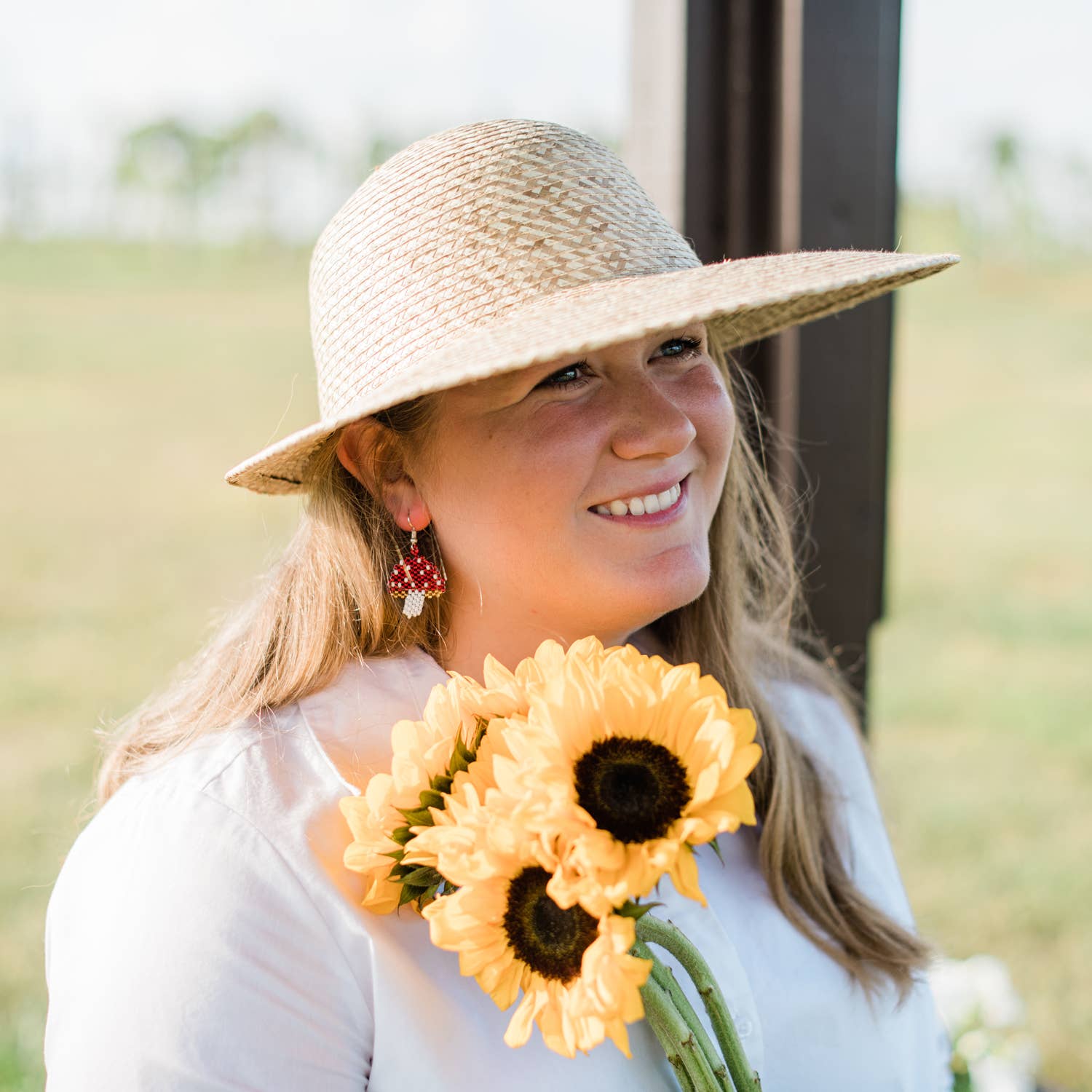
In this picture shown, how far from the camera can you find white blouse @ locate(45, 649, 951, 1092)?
99cm

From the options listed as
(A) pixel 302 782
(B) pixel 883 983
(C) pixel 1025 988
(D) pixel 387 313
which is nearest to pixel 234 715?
(A) pixel 302 782

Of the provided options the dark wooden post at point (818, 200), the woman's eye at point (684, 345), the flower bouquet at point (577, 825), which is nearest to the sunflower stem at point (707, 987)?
the flower bouquet at point (577, 825)

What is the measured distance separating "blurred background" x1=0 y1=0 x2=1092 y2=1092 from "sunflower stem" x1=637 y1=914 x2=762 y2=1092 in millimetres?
2268

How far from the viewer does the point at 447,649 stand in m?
1.38

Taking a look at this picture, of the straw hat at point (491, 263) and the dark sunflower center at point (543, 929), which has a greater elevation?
the straw hat at point (491, 263)

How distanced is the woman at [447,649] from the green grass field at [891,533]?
216 cm

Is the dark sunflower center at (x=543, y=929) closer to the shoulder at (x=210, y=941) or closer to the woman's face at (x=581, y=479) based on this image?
the shoulder at (x=210, y=941)

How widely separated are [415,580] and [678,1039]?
652 millimetres

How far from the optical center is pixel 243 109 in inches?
190

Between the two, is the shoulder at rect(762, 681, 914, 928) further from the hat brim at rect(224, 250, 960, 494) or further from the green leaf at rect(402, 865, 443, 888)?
the green leaf at rect(402, 865, 443, 888)

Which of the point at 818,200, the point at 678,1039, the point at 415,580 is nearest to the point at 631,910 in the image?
the point at 678,1039

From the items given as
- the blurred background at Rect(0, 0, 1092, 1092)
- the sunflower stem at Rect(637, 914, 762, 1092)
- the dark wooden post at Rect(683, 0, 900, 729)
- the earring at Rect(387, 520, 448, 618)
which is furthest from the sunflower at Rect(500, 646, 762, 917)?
the blurred background at Rect(0, 0, 1092, 1092)

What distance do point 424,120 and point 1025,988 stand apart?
404 cm

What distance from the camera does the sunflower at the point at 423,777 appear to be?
33.5 inches
